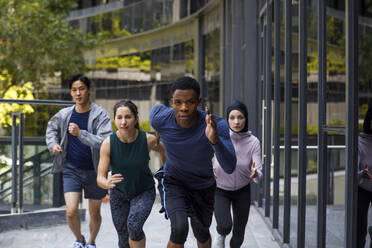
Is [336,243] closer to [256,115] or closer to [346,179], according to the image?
[346,179]

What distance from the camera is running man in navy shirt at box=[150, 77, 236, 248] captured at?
A: 14.9 feet

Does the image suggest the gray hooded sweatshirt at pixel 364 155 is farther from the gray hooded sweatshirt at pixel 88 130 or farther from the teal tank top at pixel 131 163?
the gray hooded sweatshirt at pixel 88 130

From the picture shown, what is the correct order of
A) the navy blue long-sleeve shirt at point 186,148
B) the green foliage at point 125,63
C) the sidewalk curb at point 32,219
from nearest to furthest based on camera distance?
the navy blue long-sleeve shirt at point 186,148 → the sidewalk curb at point 32,219 → the green foliage at point 125,63

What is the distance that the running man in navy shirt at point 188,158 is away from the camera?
14.9 feet

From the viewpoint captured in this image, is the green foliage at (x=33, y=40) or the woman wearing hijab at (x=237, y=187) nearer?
the woman wearing hijab at (x=237, y=187)

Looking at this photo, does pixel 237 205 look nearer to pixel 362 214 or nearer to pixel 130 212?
pixel 130 212

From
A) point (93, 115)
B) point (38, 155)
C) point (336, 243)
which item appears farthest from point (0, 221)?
point (336, 243)

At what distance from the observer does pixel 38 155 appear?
892 cm

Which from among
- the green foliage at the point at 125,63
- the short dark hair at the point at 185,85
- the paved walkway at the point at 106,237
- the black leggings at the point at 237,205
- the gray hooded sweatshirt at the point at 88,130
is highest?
the green foliage at the point at 125,63

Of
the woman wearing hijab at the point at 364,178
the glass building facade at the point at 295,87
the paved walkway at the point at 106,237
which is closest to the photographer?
the woman wearing hijab at the point at 364,178

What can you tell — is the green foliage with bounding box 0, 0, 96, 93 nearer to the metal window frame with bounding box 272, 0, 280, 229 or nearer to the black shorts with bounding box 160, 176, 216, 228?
the metal window frame with bounding box 272, 0, 280, 229

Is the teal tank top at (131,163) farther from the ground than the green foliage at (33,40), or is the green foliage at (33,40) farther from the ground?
the green foliage at (33,40)

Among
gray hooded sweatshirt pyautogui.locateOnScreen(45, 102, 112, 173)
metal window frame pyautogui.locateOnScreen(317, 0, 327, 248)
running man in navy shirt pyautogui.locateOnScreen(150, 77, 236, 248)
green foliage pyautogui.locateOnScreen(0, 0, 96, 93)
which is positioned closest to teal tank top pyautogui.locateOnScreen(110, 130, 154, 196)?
running man in navy shirt pyautogui.locateOnScreen(150, 77, 236, 248)

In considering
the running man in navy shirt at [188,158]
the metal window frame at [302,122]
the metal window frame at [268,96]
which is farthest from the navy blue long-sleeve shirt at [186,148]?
the metal window frame at [268,96]
